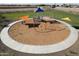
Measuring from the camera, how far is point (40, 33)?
4.63 m

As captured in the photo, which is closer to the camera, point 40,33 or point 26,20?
point 40,33

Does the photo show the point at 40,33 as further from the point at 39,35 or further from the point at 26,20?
the point at 26,20

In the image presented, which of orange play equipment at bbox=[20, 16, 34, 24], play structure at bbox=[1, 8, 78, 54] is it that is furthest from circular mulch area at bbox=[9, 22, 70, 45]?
orange play equipment at bbox=[20, 16, 34, 24]

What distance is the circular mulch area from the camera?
4535 millimetres


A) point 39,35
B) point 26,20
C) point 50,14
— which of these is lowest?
point 39,35

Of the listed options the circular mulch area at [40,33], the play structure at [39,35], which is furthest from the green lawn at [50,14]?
the circular mulch area at [40,33]

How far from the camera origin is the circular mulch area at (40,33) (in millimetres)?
4535

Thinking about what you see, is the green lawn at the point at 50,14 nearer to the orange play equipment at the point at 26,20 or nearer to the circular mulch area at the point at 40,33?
the orange play equipment at the point at 26,20

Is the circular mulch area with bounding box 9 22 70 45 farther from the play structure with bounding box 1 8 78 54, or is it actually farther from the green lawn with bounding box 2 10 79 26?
the green lawn with bounding box 2 10 79 26

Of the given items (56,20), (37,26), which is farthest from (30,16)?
(56,20)

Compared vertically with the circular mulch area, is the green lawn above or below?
above

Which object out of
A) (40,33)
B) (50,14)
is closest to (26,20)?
(40,33)

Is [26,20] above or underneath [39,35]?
above

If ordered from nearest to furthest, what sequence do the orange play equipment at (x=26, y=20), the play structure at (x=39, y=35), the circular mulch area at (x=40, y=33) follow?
the play structure at (x=39, y=35), the circular mulch area at (x=40, y=33), the orange play equipment at (x=26, y=20)
